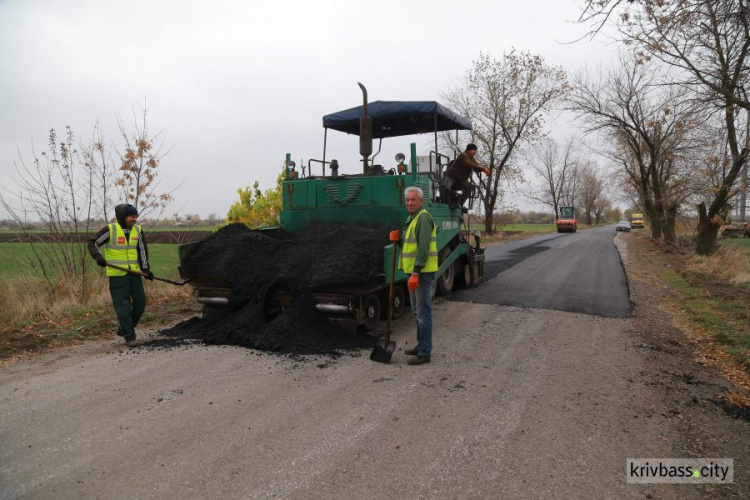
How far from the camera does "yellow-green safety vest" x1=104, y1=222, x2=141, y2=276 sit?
18.2ft

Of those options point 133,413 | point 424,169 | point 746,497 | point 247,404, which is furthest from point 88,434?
point 424,169

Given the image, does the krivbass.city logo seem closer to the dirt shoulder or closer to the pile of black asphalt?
the dirt shoulder

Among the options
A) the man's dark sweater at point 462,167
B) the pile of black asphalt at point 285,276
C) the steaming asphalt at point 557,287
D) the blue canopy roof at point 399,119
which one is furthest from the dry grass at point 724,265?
the pile of black asphalt at point 285,276

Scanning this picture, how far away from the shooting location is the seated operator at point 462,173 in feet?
26.1

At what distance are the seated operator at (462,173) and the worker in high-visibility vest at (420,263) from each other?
2965mm

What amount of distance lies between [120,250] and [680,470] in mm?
5706

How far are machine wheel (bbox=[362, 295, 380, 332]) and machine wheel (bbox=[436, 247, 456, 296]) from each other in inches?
87.2

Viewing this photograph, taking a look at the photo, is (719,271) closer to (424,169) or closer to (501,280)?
(501,280)

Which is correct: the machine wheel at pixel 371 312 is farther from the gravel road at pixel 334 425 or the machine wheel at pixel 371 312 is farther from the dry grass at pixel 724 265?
the dry grass at pixel 724 265

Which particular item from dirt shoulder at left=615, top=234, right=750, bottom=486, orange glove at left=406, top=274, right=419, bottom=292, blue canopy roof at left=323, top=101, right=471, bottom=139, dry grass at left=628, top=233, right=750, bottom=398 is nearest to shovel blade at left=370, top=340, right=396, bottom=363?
orange glove at left=406, top=274, right=419, bottom=292

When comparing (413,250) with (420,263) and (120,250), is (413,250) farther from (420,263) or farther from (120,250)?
(120,250)

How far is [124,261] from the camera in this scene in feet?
18.4

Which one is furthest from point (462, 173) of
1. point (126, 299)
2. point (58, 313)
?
point (58, 313)

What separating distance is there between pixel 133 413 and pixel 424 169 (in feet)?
17.2
